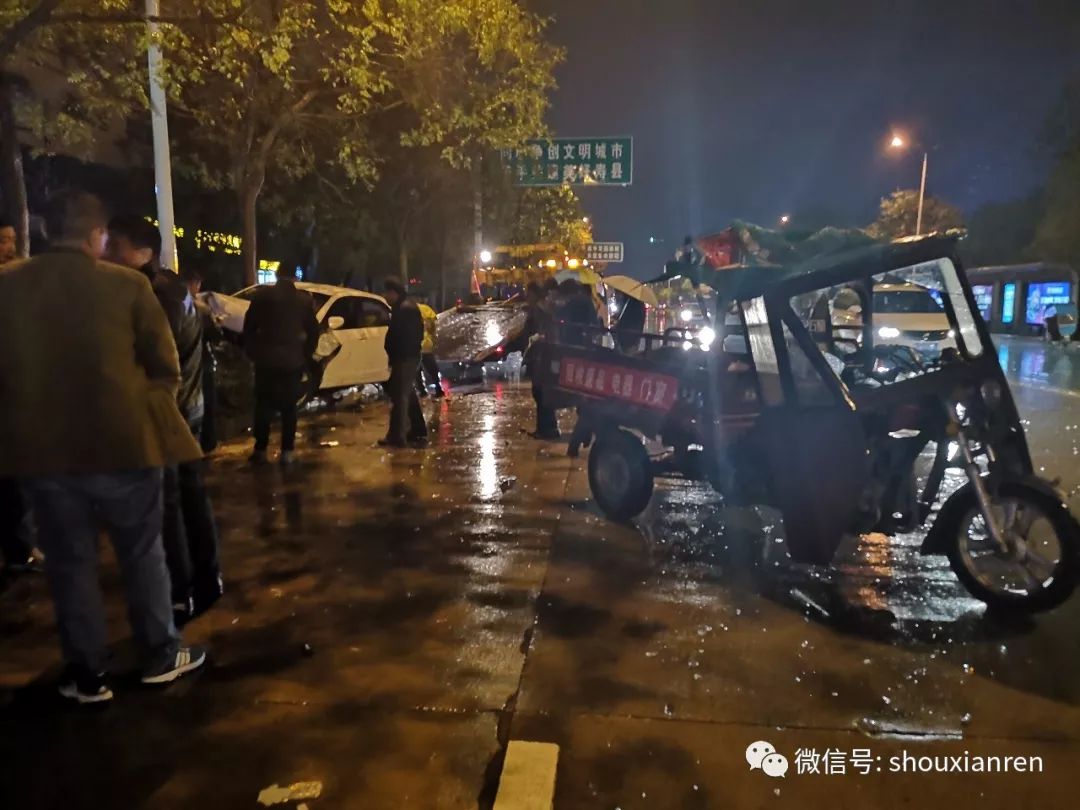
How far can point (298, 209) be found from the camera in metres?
21.4

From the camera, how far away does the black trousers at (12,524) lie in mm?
4867

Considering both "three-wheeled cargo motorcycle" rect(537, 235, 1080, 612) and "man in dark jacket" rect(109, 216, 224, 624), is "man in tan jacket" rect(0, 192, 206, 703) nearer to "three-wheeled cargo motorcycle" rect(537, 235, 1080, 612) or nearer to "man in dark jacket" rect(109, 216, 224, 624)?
"man in dark jacket" rect(109, 216, 224, 624)

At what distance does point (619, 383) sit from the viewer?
6.19 metres

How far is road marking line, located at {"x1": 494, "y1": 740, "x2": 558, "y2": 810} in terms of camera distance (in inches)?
116

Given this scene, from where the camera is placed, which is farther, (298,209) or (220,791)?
(298,209)

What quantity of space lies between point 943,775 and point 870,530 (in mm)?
1897

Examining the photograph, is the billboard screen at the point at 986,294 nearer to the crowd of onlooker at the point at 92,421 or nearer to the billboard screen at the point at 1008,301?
the billboard screen at the point at 1008,301

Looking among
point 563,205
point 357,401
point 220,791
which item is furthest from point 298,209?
point 563,205

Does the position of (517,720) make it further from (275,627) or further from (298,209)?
(298,209)

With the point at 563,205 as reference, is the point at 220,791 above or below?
below

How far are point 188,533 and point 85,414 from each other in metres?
1.38

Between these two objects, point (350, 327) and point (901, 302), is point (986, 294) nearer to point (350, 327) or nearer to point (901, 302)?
point (901, 302)

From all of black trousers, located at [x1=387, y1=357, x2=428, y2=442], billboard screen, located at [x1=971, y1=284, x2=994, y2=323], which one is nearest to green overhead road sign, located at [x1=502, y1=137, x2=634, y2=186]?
black trousers, located at [x1=387, y1=357, x2=428, y2=442]

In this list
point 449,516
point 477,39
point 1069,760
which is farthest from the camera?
point 477,39
